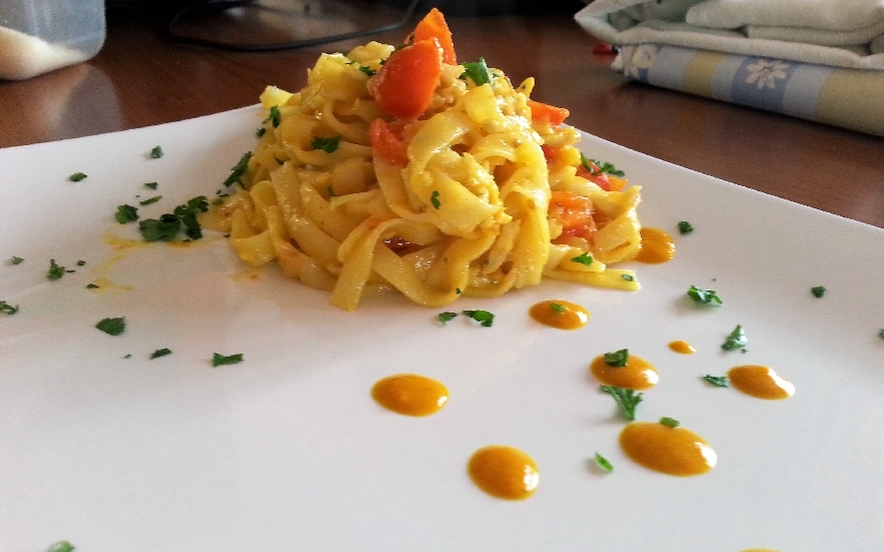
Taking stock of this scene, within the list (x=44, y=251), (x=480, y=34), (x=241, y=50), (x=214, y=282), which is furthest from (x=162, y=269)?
(x=480, y=34)

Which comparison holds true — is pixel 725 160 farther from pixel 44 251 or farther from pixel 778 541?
pixel 44 251

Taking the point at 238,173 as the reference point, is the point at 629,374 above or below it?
below

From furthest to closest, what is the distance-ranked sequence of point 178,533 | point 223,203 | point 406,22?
point 406,22, point 223,203, point 178,533

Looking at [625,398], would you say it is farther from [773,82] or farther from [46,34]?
[46,34]

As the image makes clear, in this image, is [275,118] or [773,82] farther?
[773,82]

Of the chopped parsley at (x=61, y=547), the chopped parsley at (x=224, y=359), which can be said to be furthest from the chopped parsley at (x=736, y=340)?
the chopped parsley at (x=61, y=547)

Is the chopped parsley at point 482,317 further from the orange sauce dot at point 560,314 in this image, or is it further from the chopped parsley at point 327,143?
the chopped parsley at point 327,143

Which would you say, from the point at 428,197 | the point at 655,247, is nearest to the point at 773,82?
the point at 655,247
